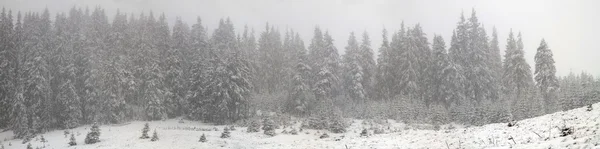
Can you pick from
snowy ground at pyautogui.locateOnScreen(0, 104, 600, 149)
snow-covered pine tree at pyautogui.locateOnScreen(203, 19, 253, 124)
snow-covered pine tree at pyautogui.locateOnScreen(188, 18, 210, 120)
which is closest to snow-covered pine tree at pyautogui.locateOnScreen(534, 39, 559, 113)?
snowy ground at pyautogui.locateOnScreen(0, 104, 600, 149)

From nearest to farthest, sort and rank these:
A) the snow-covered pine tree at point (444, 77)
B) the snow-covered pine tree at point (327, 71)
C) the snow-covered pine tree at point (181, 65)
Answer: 1. the snow-covered pine tree at point (444, 77)
2. the snow-covered pine tree at point (181, 65)
3. the snow-covered pine tree at point (327, 71)

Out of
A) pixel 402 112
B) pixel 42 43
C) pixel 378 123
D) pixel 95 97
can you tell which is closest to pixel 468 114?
pixel 402 112

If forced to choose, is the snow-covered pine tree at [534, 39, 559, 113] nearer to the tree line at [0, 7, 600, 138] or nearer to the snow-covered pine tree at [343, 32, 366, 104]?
the tree line at [0, 7, 600, 138]

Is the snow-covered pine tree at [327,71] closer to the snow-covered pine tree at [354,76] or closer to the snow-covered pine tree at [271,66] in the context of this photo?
the snow-covered pine tree at [354,76]

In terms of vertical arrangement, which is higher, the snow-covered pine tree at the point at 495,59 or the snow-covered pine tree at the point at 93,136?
the snow-covered pine tree at the point at 495,59

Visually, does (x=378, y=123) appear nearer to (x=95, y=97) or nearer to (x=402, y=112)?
(x=402, y=112)

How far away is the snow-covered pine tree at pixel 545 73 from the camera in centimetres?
4741

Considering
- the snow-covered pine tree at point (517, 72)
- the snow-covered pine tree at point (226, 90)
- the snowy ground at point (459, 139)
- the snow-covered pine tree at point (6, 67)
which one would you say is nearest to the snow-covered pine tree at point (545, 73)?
the snow-covered pine tree at point (517, 72)

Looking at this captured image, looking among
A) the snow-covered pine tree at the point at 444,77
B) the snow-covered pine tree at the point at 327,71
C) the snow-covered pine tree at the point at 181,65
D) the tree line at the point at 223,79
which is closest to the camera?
the tree line at the point at 223,79

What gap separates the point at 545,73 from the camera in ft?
157

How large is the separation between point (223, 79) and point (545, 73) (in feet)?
122

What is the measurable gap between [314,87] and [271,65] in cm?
2286

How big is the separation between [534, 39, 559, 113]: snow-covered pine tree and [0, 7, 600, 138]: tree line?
0.13 meters

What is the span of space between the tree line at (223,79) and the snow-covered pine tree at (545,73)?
0.44 ft
